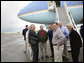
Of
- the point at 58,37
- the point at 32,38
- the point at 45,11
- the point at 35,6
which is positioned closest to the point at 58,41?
the point at 58,37

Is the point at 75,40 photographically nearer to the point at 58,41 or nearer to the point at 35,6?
the point at 58,41

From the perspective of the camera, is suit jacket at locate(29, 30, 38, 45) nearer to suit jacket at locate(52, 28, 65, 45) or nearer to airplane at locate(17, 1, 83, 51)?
suit jacket at locate(52, 28, 65, 45)

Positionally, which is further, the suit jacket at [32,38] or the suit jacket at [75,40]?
the suit jacket at [32,38]

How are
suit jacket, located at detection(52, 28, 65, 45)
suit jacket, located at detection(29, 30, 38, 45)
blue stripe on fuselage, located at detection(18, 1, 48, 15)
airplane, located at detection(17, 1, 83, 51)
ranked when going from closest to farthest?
suit jacket, located at detection(52, 28, 65, 45) < suit jacket, located at detection(29, 30, 38, 45) < airplane, located at detection(17, 1, 83, 51) < blue stripe on fuselage, located at detection(18, 1, 48, 15)

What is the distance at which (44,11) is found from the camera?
14.6 metres

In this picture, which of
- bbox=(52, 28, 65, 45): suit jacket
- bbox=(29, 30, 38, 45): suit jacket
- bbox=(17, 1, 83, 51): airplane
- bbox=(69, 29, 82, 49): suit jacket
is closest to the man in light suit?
bbox=(52, 28, 65, 45): suit jacket

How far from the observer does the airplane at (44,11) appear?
14.2 m

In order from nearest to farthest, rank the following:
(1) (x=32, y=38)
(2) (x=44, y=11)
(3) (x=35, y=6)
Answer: (1) (x=32, y=38), (2) (x=44, y=11), (3) (x=35, y=6)

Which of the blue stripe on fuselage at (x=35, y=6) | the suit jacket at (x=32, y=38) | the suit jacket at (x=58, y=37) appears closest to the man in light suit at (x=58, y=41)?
the suit jacket at (x=58, y=37)

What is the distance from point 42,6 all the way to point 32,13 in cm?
105

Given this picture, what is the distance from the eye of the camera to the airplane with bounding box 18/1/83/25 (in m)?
14.2

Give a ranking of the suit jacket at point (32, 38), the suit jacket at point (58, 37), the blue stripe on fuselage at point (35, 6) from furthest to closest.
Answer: the blue stripe on fuselage at point (35, 6)
the suit jacket at point (32, 38)
the suit jacket at point (58, 37)

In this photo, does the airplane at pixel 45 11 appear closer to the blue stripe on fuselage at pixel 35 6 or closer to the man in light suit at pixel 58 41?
the blue stripe on fuselage at pixel 35 6

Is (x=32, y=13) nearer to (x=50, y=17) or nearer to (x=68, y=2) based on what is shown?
Answer: (x=50, y=17)
